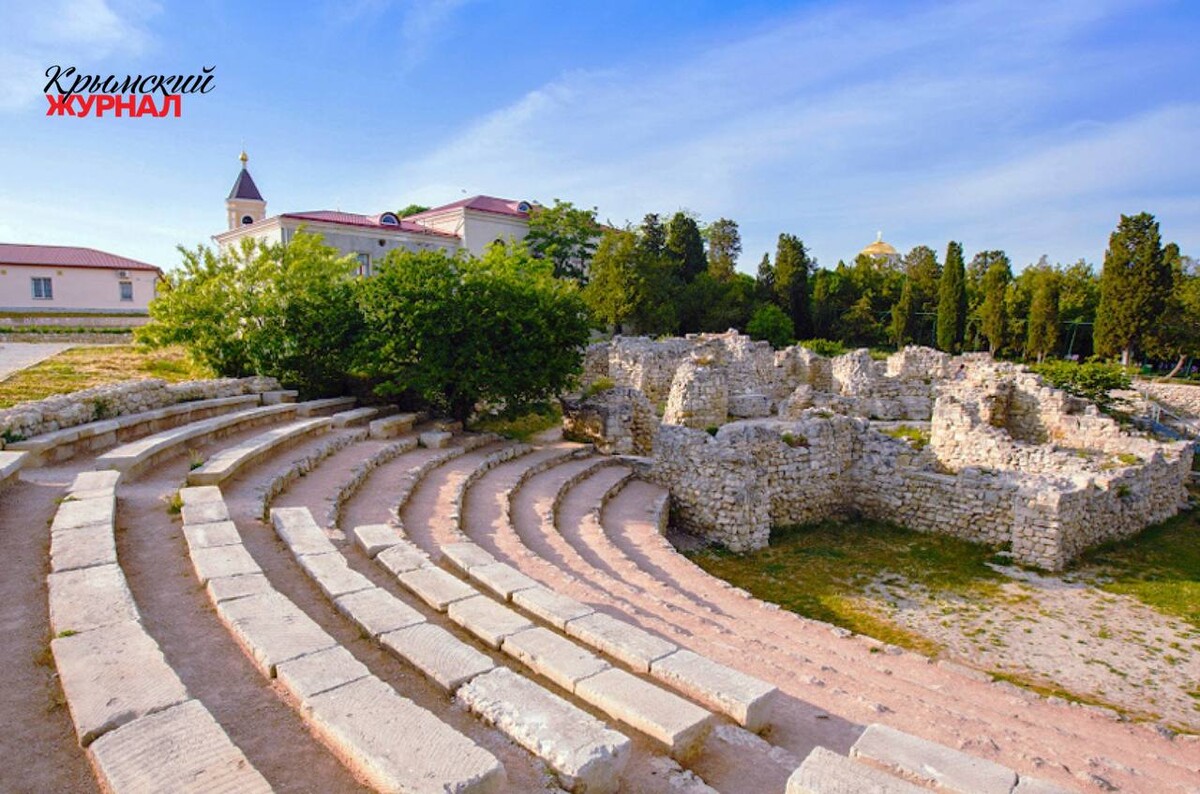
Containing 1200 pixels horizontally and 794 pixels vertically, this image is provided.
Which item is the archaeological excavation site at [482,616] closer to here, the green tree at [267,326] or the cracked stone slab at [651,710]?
the cracked stone slab at [651,710]

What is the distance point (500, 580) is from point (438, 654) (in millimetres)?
1789

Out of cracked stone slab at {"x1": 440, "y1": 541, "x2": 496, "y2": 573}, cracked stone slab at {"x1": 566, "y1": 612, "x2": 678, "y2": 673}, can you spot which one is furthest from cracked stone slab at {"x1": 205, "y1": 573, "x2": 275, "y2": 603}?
cracked stone slab at {"x1": 566, "y1": 612, "x2": 678, "y2": 673}

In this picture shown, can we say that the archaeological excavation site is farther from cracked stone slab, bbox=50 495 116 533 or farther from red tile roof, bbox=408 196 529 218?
red tile roof, bbox=408 196 529 218

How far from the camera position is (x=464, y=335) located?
1448 centimetres

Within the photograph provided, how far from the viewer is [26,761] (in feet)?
9.97

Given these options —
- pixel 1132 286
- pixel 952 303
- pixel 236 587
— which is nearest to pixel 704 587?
pixel 236 587

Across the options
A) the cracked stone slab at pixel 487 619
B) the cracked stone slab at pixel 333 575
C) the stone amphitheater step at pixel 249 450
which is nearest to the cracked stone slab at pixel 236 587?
the cracked stone slab at pixel 333 575

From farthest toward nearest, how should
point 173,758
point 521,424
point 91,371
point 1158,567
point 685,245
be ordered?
point 685,245
point 521,424
point 91,371
point 1158,567
point 173,758

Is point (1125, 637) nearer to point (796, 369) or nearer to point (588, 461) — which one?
point (588, 461)

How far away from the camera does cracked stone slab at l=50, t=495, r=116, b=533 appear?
5.61m

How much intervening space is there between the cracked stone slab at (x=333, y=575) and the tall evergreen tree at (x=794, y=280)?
4603 centimetres

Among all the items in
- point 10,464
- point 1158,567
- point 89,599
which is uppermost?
point 10,464

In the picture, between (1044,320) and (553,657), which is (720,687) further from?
(1044,320)

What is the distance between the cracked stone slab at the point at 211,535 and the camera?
18.4 ft
